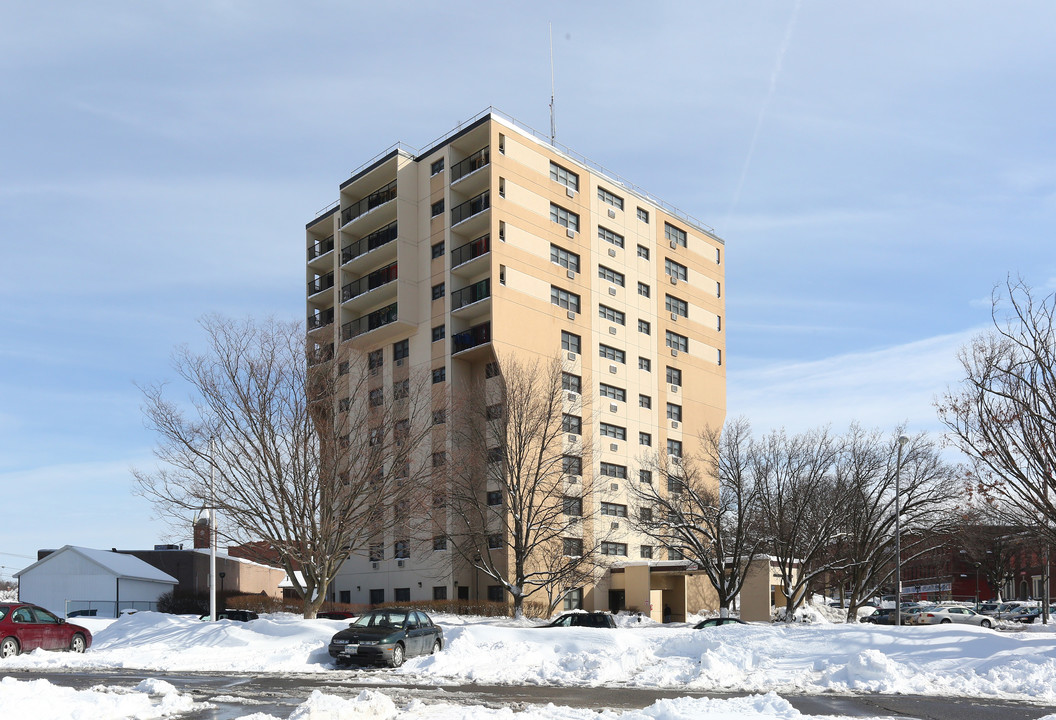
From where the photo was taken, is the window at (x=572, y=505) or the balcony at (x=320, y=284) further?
the balcony at (x=320, y=284)

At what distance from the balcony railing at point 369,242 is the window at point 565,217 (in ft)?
36.2

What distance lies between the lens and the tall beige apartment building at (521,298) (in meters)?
56.2

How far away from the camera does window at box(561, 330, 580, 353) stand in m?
59.1

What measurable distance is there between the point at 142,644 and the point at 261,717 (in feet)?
67.9

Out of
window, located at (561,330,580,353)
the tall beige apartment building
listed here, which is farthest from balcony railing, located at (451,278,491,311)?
window, located at (561,330,580,353)

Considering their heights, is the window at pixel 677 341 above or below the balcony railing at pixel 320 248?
below

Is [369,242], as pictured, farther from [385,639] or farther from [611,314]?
[385,639]

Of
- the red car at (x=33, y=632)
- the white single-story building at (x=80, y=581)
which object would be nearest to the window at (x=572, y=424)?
the red car at (x=33, y=632)

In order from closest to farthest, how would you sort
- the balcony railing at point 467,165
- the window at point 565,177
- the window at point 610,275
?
the balcony railing at point 467,165 → the window at point 565,177 → the window at point 610,275

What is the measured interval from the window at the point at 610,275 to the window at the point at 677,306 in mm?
5444

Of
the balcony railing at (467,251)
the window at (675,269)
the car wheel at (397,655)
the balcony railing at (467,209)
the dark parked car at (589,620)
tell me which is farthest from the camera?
the window at (675,269)

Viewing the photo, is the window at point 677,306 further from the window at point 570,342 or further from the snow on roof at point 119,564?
the snow on roof at point 119,564

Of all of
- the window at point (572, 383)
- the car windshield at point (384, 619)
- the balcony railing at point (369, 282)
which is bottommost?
the car windshield at point (384, 619)

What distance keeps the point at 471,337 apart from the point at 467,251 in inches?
226
